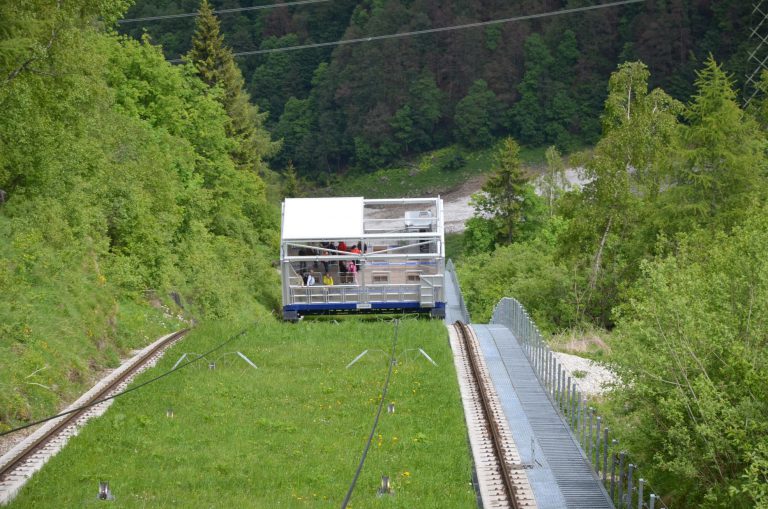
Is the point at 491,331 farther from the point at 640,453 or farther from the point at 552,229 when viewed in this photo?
the point at 552,229

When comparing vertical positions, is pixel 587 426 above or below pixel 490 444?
above

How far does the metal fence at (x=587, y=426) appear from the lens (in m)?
13.9

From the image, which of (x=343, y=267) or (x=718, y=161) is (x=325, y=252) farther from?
(x=718, y=161)

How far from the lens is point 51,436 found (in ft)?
57.3

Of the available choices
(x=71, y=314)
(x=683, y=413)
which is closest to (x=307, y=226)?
(x=71, y=314)

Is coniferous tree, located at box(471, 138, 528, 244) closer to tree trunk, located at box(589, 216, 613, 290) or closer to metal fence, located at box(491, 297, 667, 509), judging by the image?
tree trunk, located at box(589, 216, 613, 290)

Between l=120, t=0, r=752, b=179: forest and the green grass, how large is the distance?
10974 cm

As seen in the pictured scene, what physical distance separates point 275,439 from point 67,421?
3954 mm

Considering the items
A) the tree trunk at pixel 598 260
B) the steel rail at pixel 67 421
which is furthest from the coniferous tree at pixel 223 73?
the steel rail at pixel 67 421

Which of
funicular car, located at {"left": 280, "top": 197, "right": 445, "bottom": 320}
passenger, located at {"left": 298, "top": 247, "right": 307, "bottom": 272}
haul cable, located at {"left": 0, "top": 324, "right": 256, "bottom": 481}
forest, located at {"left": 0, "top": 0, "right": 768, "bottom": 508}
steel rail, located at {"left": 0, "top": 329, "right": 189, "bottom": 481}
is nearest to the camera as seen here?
forest, located at {"left": 0, "top": 0, "right": 768, "bottom": 508}

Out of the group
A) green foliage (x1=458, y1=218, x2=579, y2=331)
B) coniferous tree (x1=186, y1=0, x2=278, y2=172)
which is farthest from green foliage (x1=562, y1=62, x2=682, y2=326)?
coniferous tree (x1=186, y1=0, x2=278, y2=172)

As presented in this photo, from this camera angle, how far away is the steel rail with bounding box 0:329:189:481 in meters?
15.9

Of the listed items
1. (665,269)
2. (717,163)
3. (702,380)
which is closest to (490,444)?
(665,269)

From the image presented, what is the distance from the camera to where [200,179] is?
152 ft
